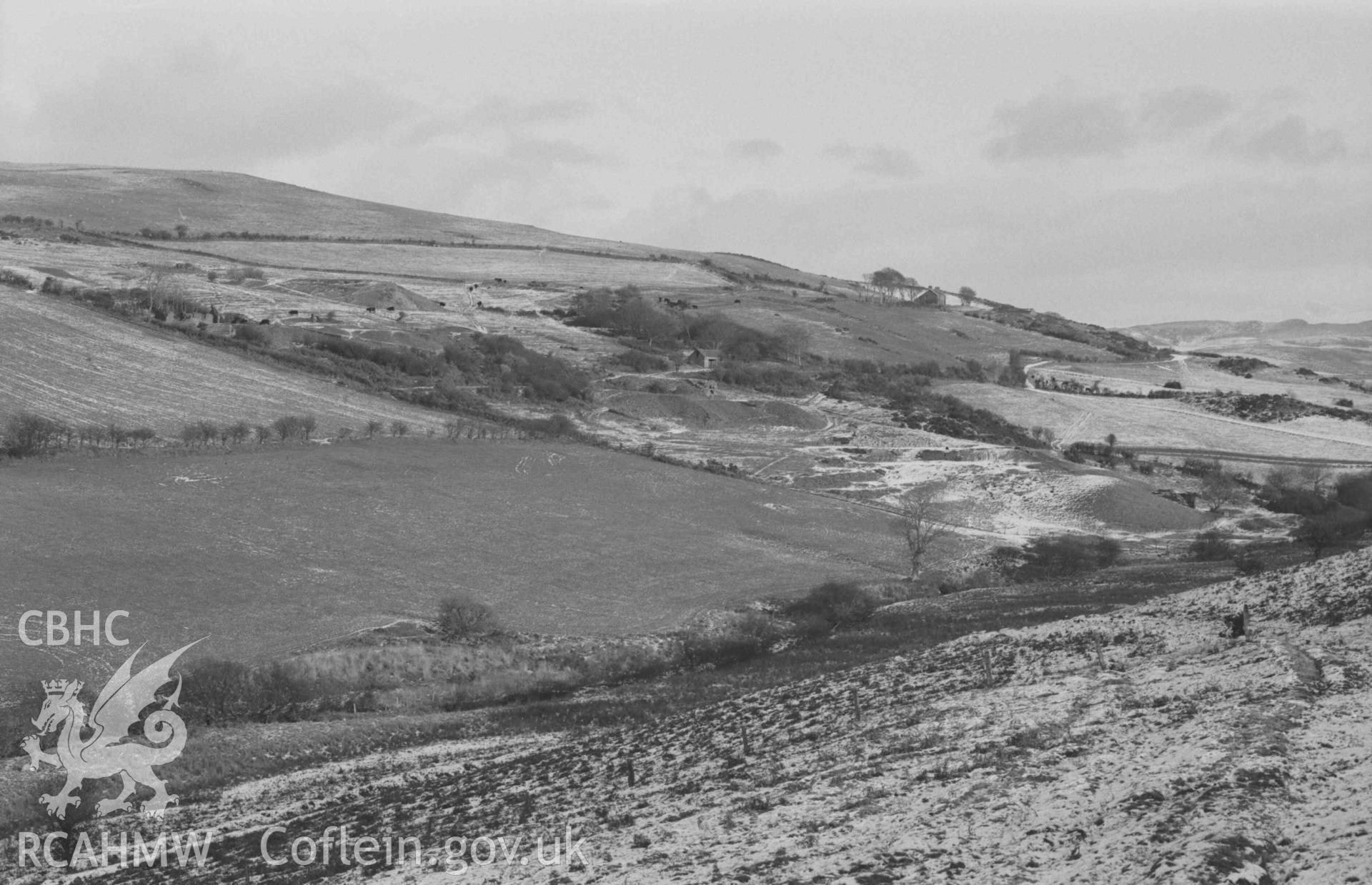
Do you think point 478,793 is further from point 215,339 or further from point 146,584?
point 215,339

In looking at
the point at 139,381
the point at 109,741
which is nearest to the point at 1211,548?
the point at 109,741

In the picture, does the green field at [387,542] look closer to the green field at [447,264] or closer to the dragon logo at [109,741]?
the dragon logo at [109,741]

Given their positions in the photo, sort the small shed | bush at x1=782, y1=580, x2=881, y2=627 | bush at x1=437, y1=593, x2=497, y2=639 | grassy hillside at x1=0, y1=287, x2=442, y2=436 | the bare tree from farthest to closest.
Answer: the small shed
grassy hillside at x1=0, y1=287, x2=442, y2=436
the bare tree
bush at x1=782, y1=580, x2=881, y2=627
bush at x1=437, y1=593, x2=497, y2=639

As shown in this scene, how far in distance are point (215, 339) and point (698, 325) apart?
69.0m

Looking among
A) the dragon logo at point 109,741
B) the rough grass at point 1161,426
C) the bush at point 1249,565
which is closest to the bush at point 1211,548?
the bush at point 1249,565

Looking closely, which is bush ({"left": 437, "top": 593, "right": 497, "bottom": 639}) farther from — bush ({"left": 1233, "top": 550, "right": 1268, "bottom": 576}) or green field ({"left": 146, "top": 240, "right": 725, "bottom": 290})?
green field ({"left": 146, "top": 240, "right": 725, "bottom": 290})

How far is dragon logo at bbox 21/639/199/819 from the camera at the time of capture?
Answer: 2970cm

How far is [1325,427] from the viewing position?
4619 inches

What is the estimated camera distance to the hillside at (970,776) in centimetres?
1647

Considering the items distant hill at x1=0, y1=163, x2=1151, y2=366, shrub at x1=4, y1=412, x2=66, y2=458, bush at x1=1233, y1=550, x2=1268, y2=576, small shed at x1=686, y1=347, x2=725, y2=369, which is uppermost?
distant hill at x1=0, y1=163, x2=1151, y2=366

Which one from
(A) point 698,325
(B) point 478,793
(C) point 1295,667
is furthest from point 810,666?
(A) point 698,325

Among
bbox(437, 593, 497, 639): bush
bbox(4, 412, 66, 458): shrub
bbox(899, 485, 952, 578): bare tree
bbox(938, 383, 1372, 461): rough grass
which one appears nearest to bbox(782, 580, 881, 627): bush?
bbox(899, 485, 952, 578): bare tree

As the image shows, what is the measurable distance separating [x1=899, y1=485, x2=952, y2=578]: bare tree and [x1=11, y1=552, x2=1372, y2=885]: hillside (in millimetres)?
31572

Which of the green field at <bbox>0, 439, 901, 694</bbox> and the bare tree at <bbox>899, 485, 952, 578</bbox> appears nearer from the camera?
the green field at <bbox>0, 439, 901, 694</bbox>
